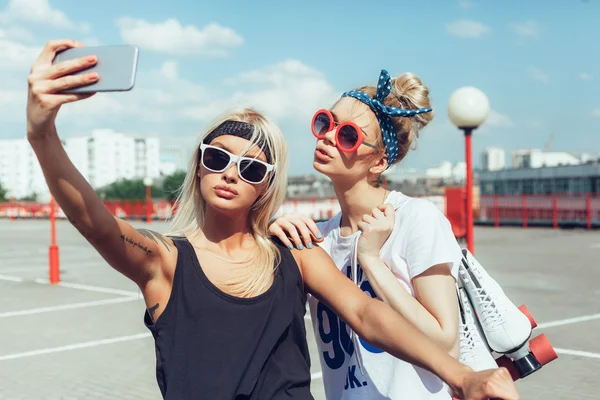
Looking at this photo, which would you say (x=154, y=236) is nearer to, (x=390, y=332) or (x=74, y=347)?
(x=390, y=332)

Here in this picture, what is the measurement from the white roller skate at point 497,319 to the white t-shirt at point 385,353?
0.19 metres

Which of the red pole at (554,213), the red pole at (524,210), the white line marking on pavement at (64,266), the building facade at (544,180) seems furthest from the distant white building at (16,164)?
the white line marking on pavement at (64,266)

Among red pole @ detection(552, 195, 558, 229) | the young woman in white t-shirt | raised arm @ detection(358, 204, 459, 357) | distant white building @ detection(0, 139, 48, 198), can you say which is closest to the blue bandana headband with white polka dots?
the young woman in white t-shirt

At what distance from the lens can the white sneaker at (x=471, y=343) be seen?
2406mm

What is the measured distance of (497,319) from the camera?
2.52 m

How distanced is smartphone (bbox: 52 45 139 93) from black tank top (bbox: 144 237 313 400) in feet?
2.24

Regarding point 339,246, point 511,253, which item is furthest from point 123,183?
point 339,246

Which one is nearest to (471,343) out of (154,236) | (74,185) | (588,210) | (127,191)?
(154,236)

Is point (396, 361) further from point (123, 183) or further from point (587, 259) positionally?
point (123, 183)

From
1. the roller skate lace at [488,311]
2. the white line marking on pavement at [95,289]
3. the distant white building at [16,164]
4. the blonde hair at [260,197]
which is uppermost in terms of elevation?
the distant white building at [16,164]

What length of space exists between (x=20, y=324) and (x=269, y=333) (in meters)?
8.15

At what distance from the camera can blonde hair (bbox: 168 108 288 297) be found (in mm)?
2273

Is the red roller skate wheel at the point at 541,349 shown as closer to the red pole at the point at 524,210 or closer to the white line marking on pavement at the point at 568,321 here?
the white line marking on pavement at the point at 568,321

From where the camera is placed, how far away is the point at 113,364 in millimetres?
7117
